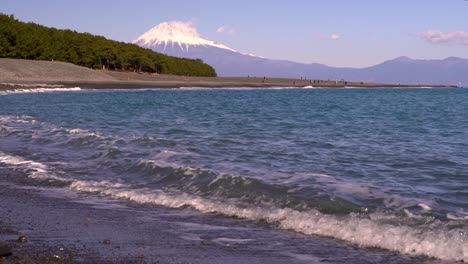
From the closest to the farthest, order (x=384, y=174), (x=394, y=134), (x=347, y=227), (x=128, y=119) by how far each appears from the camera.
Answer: (x=347, y=227), (x=384, y=174), (x=394, y=134), (x=128, y=119)

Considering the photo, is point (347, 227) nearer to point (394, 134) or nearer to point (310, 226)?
point (310, 226)

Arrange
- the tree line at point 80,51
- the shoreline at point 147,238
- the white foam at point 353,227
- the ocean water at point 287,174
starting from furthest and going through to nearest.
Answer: the tree line at point 80,51 < the ocean water at point 287,174 < the white foam at point 353,227 < the shoreline at point 147,238

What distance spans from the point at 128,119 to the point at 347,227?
20989 millimetres

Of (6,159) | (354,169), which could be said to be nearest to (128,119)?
(6,159)

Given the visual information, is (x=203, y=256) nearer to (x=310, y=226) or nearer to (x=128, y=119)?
(x=310, y=226)

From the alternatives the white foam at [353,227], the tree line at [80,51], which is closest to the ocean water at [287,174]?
the white foam at [353,227]

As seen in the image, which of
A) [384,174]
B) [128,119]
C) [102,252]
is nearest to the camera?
[102,252]

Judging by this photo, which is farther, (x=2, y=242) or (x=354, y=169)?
(x=354, y=169)

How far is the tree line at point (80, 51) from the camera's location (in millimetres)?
92688

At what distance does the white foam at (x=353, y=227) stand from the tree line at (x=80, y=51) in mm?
83622

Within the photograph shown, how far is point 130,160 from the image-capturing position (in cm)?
1454

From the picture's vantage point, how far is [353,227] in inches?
329

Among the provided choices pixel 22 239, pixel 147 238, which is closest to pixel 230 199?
pixel 147 238

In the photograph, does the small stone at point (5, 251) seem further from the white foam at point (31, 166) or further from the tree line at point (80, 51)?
the tree line at point (80, 51)
